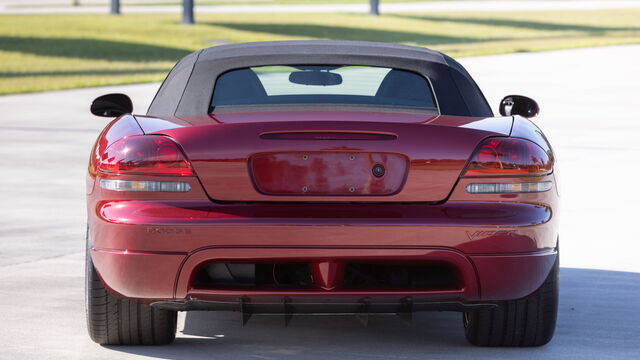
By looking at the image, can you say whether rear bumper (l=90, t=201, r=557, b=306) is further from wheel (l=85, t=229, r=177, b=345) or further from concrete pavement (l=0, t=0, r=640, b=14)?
concrete pavement (l=0, t=0, r=640, b=14)

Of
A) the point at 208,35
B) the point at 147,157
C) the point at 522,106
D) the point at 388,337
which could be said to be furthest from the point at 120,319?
the point at 208,35

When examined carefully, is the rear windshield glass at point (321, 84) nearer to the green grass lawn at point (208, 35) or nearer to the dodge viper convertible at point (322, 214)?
the dodge viper convertible at point (322, 214)

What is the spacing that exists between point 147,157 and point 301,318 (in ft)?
4.75

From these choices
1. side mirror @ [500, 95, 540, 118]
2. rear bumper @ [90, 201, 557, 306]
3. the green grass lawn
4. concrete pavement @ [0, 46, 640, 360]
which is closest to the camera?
rear bumper @ [90, 201, 557, 306]

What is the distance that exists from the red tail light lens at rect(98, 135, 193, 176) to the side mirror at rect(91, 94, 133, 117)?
1204 millimetres

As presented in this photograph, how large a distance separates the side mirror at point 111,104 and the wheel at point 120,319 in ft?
3.56

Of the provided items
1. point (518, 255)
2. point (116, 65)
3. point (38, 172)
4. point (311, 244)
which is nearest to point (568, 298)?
point (518, 255)

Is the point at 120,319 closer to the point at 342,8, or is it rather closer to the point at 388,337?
the point at 388,337

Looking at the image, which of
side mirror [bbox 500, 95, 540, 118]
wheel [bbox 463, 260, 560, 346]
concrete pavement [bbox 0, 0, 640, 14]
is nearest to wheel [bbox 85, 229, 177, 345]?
wheel [bbox 463, 260, 560, 346]

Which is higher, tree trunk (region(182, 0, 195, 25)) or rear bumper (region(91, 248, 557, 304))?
rear bumper (region(91, 248, 557, 304))

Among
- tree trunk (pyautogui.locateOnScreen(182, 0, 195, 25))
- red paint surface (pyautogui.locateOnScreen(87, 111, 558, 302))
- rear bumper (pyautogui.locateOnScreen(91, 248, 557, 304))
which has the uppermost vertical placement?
red paint surface (pyautogui.locateOnScreen(87, 111, 558, 302))

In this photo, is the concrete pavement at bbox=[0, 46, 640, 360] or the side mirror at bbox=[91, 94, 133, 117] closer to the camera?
the concrete pavement at bbox=[0, 46, 640, 360]

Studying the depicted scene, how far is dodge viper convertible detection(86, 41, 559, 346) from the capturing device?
479cm

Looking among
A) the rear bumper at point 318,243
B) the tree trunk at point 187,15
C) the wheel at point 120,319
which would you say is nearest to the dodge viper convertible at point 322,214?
the rear bumper at point 318,243
